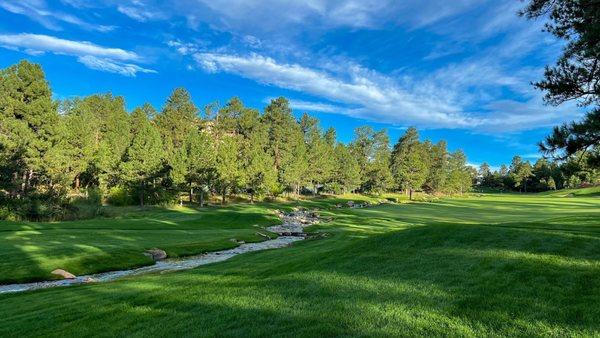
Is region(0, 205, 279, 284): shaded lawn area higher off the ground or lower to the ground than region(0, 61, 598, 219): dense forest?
lower

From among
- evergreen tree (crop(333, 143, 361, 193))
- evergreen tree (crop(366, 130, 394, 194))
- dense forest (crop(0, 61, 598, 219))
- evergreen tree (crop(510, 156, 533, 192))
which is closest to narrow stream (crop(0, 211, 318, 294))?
dense forest (crop(0, 61, 598, 219))

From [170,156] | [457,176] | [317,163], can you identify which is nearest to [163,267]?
[170,156]

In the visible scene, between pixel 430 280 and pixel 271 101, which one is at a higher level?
pixel 271 101

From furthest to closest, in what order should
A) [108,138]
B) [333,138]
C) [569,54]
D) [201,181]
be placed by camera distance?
[333,138] → [108,138] → [201,181] → [569,54]

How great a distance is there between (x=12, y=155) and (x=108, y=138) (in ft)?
118

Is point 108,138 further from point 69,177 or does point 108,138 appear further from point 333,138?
point 333,138

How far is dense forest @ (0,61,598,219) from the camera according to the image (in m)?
45.3

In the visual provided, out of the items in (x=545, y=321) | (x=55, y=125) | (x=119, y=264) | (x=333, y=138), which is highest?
(x=333, y=138)

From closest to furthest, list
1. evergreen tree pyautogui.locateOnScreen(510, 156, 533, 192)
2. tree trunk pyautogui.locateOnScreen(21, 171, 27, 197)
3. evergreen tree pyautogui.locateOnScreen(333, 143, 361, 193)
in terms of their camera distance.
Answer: tree trunk pyautogui.locateOnScreen(21, 171, 27, 197)
evergreen tree pyautogui.locateOnScreen(333, 143, 361, 193)
evergreen tree pyautogui.locateOnScreen(510, 156, 533, 192)

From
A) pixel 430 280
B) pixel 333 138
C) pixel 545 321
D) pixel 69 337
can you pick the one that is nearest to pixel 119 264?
pixel 69 337

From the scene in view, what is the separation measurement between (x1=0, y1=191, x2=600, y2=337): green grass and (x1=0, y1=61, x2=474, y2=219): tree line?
38.6m

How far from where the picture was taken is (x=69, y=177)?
48.8 metres

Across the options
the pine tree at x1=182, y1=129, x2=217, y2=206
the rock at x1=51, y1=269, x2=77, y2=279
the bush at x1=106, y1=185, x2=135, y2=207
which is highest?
the pine tree at x1=182, y1=129, x2=217, y2=206

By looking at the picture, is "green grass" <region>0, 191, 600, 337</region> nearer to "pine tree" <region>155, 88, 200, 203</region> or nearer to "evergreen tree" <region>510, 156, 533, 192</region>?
"pine tree" <region>155, 88, 200, 203</region>
